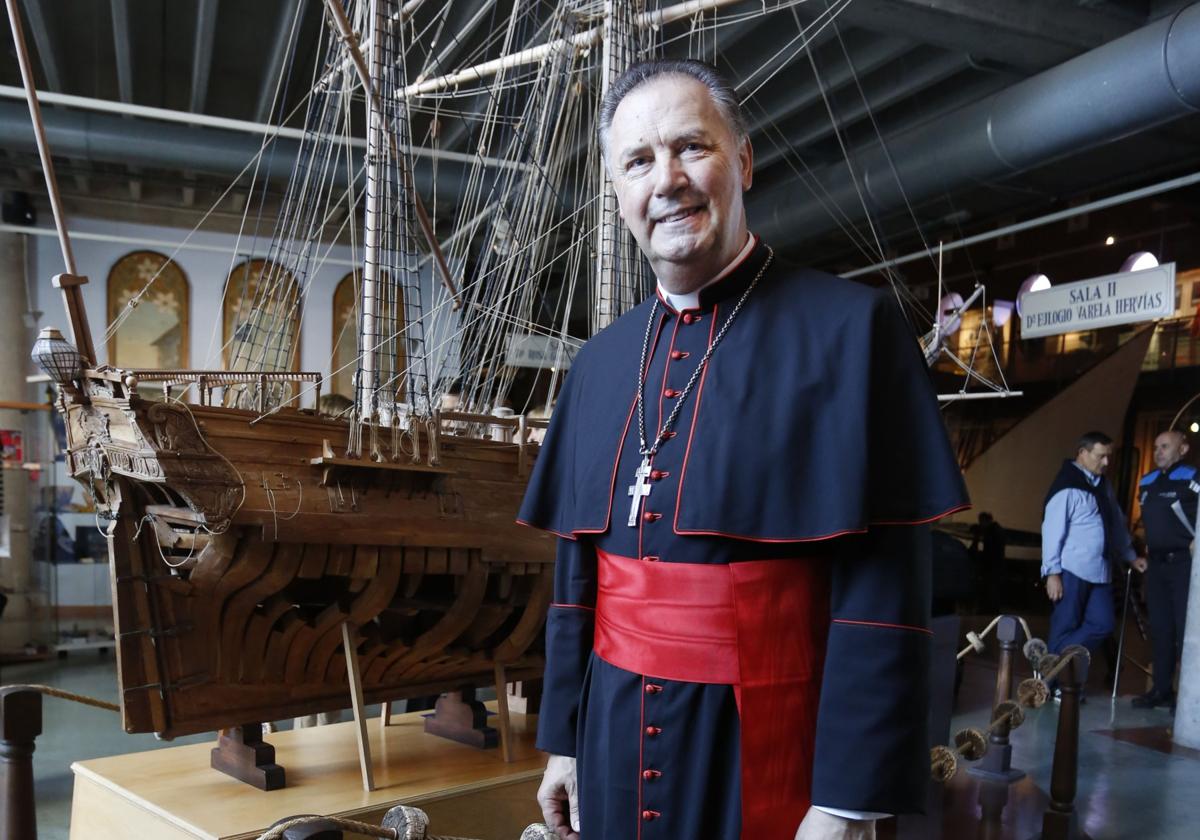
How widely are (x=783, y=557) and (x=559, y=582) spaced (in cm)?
43

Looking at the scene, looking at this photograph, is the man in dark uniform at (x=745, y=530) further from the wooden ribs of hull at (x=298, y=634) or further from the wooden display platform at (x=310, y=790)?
the wooden ribs of hull at (x=298, y=634)

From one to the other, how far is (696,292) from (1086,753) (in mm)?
4675

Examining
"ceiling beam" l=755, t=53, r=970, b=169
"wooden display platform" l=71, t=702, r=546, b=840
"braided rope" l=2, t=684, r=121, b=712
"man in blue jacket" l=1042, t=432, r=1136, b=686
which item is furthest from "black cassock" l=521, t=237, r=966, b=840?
"man in blue jacket" l=1042, t=432, r=1136, b=686

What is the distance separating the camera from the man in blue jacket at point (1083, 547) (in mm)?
5871

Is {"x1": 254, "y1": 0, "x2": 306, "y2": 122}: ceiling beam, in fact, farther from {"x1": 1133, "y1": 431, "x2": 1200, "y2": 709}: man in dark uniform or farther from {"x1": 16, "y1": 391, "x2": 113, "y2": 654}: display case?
{"x1": 1133, "y1": 431, "x2": 1200, "y2": 709}: man in dark uniform

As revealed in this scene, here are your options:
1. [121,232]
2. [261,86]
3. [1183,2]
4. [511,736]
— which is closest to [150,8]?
[261,86]

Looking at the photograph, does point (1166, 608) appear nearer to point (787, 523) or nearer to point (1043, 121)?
point (1043, 121)

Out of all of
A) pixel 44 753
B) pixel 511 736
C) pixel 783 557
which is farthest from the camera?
pixel 44 753

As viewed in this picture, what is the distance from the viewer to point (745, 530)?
1297 mm

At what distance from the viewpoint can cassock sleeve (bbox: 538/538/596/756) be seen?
5.10ft

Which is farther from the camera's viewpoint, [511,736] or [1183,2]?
[1183,2]

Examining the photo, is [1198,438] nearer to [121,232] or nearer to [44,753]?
[44,753]

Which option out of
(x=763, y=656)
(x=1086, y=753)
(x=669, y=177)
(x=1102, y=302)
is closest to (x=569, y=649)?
(x=763, y=656)

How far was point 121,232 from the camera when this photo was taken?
9258mm
